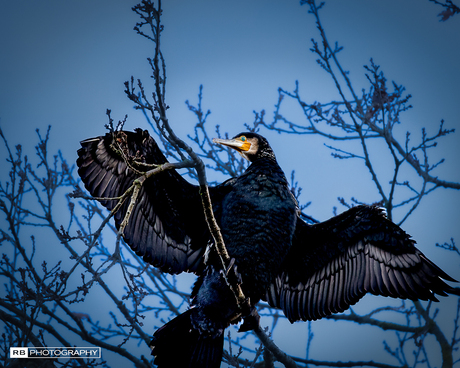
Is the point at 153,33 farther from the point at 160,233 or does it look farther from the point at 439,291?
the point at 439,291

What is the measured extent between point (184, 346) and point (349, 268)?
1.65 metres

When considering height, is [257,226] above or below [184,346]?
above

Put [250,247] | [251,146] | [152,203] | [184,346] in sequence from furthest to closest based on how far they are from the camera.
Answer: [251,146] < [152,203] < [250,247] < [184,346]

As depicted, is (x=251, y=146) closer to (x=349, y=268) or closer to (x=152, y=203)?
(x=152, y=203)

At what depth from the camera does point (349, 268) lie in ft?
13.0

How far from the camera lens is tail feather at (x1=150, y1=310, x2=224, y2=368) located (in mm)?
3131

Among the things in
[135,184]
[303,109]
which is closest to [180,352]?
[135,184]

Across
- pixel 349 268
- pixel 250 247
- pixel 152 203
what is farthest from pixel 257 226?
pixel 349 268

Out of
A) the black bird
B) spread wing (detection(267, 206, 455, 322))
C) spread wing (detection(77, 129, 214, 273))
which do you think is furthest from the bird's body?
spread wing (detection(267, 206, 455, 322))

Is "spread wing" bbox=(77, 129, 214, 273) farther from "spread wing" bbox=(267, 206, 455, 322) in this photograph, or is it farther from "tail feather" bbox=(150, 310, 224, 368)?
"spread wing" bbox=(267, 206, 455, 322)

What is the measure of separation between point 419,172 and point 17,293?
4.70 meters

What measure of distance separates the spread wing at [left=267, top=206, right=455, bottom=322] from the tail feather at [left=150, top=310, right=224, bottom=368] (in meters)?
1.10

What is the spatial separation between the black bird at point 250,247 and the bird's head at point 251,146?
1 centimetres

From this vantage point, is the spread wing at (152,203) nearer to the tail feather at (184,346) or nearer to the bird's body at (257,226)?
the bird's body at (257,226)
